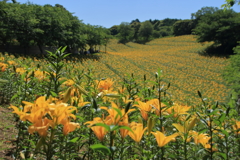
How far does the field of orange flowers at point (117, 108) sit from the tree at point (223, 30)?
5965mm

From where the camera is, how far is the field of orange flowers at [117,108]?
855 mm

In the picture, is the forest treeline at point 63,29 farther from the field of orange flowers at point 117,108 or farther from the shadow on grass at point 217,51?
the field of orange flowers at point 117,108

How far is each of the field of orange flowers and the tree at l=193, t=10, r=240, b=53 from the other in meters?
5.97

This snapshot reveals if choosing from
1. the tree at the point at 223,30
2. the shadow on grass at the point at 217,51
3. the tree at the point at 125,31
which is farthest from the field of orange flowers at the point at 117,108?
the tree at the point at 125,31

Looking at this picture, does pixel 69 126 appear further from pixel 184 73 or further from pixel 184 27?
pixel 184 27

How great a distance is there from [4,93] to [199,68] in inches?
825

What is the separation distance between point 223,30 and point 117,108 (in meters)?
31.5

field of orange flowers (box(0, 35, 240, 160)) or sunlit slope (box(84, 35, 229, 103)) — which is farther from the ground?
field of orange flowers (box(0, 35, 240, 160))

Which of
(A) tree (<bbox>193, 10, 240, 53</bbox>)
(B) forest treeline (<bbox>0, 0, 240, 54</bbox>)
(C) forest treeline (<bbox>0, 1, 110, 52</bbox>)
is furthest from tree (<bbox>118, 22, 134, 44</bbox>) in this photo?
(C) forest treeline (<bbox>0, 1, 110, 52</bbox>)

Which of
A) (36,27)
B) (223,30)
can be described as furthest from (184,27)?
(36,27)

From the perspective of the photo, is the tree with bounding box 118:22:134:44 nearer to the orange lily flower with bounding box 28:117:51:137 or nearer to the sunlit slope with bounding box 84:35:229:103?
the sunlit slope with bounding box 84:35:229:103

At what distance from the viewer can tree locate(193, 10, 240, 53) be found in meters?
27.4

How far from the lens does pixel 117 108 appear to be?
78 cm

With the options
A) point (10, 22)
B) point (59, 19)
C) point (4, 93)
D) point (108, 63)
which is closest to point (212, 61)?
point (108, 63)
